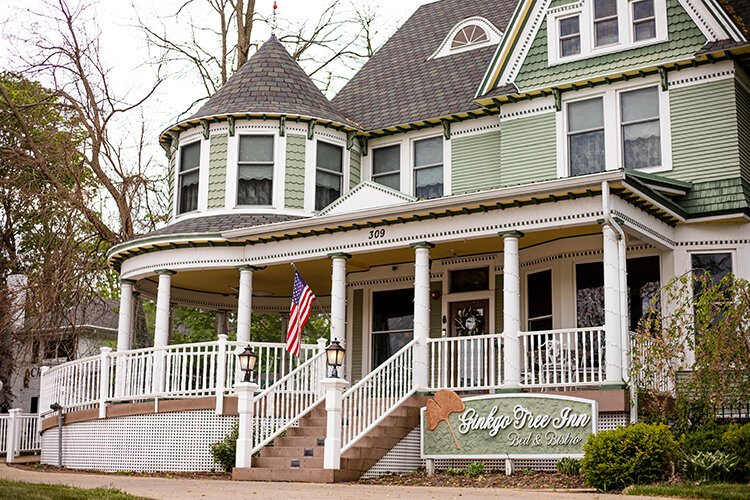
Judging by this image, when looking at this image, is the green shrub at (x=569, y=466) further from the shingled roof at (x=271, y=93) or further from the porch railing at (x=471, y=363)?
the shingled roof at (x=271, y=93)

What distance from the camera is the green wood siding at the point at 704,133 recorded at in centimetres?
1778

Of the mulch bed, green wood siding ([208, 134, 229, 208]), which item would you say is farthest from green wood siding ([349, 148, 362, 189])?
the mulch bed

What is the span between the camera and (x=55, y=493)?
1122 cm

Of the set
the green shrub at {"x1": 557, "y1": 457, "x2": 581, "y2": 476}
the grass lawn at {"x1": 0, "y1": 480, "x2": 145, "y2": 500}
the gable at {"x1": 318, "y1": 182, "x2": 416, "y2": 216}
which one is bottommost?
the grass lawn at {"x1": 0, "y1": 480, "x2": 145, "y2": 500}

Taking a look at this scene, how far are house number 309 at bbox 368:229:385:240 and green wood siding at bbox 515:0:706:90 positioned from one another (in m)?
4.49

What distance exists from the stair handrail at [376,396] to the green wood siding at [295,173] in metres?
5.44

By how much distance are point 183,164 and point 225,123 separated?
5.06 feet

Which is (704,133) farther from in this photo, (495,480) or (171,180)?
(171,180)

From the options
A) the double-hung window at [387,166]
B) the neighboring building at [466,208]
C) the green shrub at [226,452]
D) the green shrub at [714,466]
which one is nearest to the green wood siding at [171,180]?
the neighboring building at [466,208]

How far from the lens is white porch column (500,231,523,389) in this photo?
628 inches

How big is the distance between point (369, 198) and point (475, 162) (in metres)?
2.94

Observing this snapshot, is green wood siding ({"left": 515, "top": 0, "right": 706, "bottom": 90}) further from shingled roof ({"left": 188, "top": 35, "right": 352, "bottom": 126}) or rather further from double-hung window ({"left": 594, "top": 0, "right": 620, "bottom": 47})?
shingled roof ({"left": 188, "top": 35, "right": 352, "bottom": 126})

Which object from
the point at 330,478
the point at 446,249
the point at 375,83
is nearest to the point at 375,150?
the point at 375,83

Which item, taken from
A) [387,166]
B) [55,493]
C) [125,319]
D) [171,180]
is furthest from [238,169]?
[55,493]
